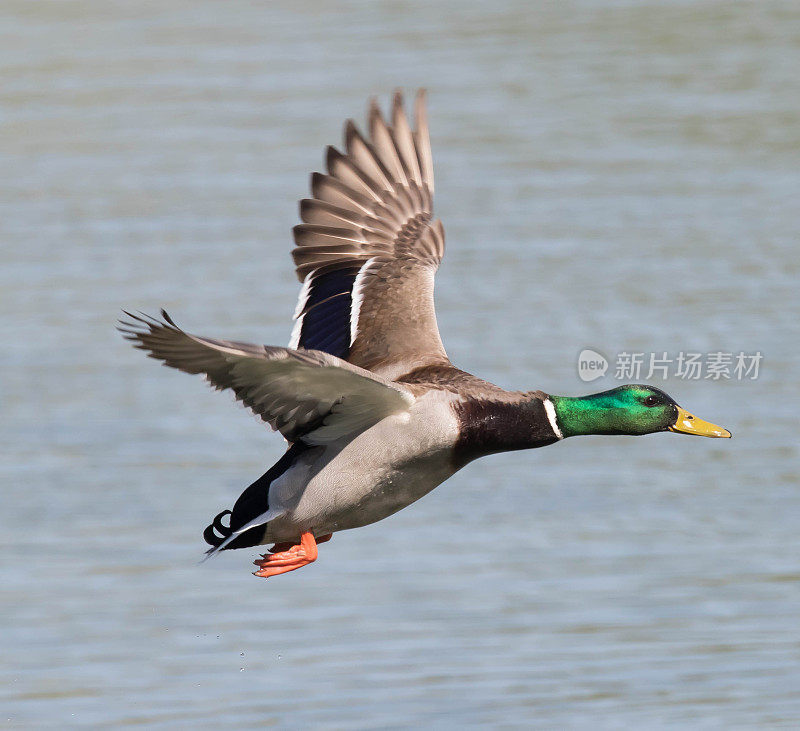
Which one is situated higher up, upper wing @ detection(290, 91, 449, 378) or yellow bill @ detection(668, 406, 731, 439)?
upper wing @ detection(290, 91, 449, 378)

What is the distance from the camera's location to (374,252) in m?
10.2

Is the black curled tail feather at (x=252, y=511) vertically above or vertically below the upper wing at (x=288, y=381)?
below

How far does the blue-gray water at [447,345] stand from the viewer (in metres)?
9.86

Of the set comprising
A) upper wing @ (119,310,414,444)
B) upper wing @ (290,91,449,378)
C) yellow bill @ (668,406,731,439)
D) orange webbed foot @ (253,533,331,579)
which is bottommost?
orange webbed foot @ (253,533,331,579)

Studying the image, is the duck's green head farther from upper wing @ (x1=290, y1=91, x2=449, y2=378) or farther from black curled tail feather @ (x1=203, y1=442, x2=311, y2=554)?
black curled tail feather @ (x1=203, y1=442, x2=311, y2=554)

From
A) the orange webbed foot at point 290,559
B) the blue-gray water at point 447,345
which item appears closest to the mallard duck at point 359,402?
the orange webbed foot at point 290,559

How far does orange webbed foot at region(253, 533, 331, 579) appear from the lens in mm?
8391

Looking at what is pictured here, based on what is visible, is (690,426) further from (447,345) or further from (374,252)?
(447,345)

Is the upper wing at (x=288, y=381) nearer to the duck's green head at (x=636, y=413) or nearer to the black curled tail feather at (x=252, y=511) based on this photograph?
the black curled tail feather at (x=252, y=511)

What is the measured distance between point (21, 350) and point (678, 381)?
17.4ft

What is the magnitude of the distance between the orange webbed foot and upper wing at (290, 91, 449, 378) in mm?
1085

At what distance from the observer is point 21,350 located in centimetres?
1458

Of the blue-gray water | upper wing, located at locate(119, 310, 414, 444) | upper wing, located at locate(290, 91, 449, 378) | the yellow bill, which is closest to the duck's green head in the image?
the yellow bill

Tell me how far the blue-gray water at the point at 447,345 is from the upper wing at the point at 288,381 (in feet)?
6.08
